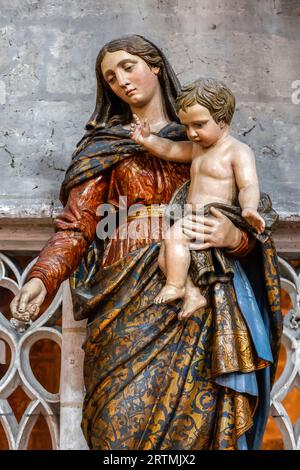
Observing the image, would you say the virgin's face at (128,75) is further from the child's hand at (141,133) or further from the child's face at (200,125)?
the child's face at (200,125)

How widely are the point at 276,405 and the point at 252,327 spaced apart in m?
0.66

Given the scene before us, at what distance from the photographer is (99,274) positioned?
126 inches

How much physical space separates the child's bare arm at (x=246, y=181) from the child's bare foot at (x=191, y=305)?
9.7 inches

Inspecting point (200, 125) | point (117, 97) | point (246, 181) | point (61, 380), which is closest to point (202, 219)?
Answer: point (246, 181)

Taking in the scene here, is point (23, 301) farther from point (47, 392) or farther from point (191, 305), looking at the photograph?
point (47, 392)

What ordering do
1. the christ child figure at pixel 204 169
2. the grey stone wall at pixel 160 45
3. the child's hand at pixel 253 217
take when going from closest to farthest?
1. the child's hand at pixel 253 217
2. the christ child figure at pixel 204 169
3. the grey stone wall at pixel 160 45

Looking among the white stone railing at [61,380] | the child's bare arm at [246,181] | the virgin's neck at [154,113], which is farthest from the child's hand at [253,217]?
the white stone railing at [61,380]

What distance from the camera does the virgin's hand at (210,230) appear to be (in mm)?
3010

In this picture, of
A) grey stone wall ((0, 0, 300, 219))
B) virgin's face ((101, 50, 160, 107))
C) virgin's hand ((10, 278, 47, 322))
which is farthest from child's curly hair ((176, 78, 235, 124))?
grey stone wall ((0, 0, 300, 219))

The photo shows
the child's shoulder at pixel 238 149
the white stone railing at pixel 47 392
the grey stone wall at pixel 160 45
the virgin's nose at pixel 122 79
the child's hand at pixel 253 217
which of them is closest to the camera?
the child's hand at pixel 253 217

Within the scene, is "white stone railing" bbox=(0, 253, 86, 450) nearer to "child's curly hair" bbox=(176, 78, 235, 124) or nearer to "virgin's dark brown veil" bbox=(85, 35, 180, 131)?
"virgin's dark brown veil" bbox=(85, 35, 180, 131)

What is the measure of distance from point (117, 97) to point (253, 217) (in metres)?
0.78

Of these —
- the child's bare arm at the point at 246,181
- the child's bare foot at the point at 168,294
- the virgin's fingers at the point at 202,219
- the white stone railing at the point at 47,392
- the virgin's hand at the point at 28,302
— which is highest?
the child's bare arm at the point at 246,181

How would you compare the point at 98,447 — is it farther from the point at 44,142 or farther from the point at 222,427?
the point at 44,142
